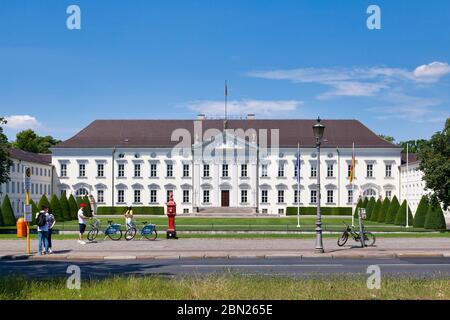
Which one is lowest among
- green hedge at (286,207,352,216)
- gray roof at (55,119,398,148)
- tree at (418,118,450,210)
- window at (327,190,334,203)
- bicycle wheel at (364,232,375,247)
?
green hedge at (286,207,352,216)

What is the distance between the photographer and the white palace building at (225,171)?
283 feet

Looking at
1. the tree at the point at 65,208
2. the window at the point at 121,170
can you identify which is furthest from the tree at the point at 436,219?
the window at the point at 121,170

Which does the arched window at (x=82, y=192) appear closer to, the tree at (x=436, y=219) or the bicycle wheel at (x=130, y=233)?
the tree at (x=436, y=219)

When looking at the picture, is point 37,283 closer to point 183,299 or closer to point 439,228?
point 183,299

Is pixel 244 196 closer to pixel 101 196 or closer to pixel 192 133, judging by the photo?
pixel 192 133

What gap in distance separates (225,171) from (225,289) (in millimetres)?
75317

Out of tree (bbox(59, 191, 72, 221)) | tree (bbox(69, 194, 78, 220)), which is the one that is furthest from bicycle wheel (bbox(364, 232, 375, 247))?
tree (bbox(69, 194, 78, 220))

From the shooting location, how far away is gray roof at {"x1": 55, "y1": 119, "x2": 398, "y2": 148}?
287 ft

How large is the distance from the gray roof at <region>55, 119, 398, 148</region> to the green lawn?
74193 millimetres

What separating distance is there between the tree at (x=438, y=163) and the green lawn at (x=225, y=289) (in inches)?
1244

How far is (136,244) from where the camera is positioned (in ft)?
94.3

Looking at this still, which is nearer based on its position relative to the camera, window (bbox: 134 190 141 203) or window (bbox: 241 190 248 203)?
window (bbox: 241 190 248 203)

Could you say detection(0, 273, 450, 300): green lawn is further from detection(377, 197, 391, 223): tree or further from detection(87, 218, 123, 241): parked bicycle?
detection(377, 197, 391, 223): tree
